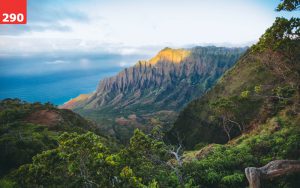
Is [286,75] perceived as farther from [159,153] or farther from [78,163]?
[78,163]

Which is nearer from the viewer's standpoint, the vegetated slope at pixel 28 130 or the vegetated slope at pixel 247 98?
the vegetated slope at pixel 247 98

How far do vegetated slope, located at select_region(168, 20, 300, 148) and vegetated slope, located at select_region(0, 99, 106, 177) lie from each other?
2091 centimetres

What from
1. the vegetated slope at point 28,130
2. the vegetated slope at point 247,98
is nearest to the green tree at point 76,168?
the vegetated slope at point 247,98

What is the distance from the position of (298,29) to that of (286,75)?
3.26 metres

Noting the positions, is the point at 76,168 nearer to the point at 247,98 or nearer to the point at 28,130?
the point at 247,98

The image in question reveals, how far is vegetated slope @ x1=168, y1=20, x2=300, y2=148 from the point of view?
16062 millimetres

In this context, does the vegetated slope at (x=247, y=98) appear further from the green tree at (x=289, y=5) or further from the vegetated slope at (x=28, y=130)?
the vegetated slope at (x=28, y=130)

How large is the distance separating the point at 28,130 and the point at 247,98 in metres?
50.8

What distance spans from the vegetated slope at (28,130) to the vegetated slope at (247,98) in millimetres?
20905

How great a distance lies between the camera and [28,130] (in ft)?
190

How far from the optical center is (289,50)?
15273 millimetres

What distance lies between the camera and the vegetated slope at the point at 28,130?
34.9 metres

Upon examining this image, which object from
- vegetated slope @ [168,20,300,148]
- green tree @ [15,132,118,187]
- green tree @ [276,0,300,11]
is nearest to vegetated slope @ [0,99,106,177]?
vegetated slope @ [168,20,300,148]

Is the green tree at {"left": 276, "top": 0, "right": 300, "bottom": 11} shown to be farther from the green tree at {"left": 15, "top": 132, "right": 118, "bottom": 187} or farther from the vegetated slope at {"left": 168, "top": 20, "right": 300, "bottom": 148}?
the green tree at {"left": 15, "top": 132, "right": 118, "bottom": 187}
